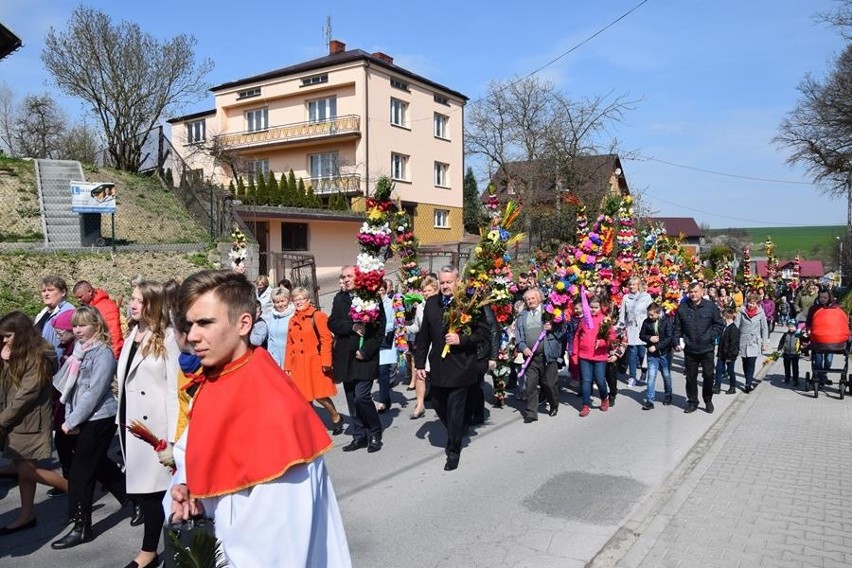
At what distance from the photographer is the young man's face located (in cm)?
240

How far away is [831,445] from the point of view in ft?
26.1

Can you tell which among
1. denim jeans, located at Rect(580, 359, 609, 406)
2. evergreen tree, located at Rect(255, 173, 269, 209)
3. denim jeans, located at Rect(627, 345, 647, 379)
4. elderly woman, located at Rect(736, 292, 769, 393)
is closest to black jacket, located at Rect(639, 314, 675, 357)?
denim jeans, located at Rect(580, 359, 609, 406)

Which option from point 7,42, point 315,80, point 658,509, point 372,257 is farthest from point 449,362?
point 315,80

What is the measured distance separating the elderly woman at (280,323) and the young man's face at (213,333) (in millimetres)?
6015

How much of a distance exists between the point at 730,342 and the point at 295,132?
1216 inches

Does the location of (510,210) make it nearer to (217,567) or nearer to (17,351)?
(17,351)

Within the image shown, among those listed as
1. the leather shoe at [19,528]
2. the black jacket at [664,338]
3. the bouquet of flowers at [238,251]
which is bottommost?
the leather shoe at [19,528]

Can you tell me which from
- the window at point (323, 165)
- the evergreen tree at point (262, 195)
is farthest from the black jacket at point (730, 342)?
the window at point (323, 165)

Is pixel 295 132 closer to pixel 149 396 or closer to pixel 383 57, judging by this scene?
pixel 383 57

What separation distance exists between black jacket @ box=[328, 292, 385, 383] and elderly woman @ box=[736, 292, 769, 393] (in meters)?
7.90

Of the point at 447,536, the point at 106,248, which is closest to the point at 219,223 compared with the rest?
the point at 106,248

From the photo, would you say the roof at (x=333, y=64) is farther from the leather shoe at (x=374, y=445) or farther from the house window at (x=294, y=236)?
the leather shoe at (x=374, y=445)

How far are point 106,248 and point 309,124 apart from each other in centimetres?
2146

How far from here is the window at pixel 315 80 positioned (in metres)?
36.4
